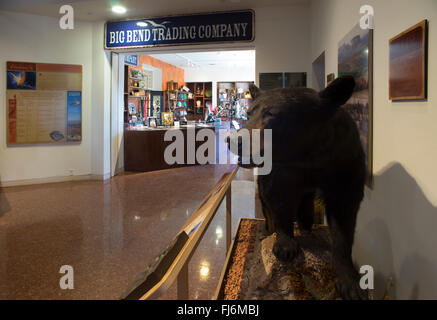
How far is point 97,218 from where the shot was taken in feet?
11.9

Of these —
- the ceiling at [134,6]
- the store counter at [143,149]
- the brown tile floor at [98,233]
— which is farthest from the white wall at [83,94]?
the store counter at [143,149]

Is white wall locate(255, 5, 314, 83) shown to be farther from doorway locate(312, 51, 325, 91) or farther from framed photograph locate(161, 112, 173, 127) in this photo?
framed photograph locate(161, 112, 173, 127)

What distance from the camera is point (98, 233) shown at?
10.3 feet

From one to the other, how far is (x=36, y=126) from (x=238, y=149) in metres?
6.14

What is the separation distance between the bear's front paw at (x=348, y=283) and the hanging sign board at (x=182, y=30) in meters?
4.64

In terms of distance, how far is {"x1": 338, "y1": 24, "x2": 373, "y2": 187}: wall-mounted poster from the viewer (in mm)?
1615

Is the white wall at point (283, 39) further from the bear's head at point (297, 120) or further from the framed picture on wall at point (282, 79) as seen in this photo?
the bear's head at point (297, 120)

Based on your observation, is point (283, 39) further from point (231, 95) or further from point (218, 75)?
point (218, 75)

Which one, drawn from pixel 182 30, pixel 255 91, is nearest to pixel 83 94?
pixel 182 30

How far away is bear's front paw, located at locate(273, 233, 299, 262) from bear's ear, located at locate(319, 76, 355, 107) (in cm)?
48

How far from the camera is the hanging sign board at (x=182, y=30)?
193 inches

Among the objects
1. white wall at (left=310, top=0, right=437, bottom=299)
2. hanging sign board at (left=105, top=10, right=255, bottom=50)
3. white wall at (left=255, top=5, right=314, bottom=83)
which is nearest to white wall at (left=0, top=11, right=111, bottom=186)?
hanging sign board at (left=105, top=10, right=255, bottom=50)

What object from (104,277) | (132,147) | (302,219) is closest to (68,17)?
(132,147)

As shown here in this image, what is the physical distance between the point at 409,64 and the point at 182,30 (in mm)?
4767
